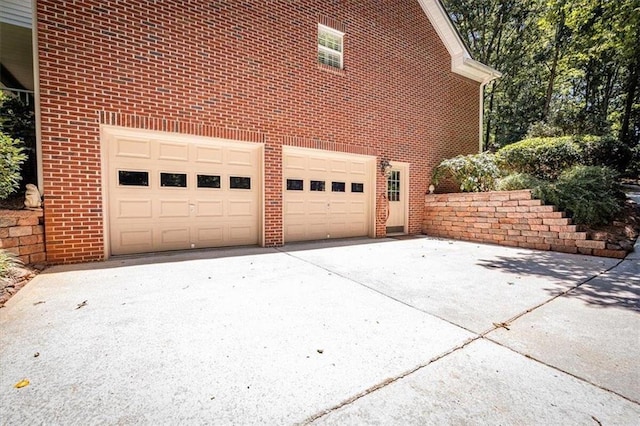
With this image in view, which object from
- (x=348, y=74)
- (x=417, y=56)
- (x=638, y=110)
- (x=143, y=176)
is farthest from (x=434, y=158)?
(x=638, y=110)

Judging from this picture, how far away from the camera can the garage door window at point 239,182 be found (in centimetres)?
580

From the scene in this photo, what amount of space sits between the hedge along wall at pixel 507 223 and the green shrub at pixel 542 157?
8.52 ft

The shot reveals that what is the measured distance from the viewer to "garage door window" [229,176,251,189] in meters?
5.80

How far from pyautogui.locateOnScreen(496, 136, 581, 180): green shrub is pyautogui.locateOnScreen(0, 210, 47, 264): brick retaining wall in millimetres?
11092

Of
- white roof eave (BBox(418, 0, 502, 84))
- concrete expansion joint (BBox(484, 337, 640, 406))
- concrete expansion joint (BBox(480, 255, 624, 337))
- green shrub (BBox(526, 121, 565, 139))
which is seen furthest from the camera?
green shrub (BBox(526, 121, 565, 139))

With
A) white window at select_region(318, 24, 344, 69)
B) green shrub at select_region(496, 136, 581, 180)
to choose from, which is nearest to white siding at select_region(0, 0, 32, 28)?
white window at select_region(318, 24, 344, 69)

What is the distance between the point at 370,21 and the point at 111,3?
589 centimetres

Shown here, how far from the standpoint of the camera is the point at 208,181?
5578mm

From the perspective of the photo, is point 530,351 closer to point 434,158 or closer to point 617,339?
point 617,339

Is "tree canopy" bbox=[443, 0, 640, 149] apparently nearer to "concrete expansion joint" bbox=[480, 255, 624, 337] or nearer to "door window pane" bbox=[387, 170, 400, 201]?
"door window pane" bbox=[387, 170, 400, 201]

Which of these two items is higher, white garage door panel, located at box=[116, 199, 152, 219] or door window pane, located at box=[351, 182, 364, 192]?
door window pane, located at box=[351, 182, 364, 192]

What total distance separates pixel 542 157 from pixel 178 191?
10.3 m

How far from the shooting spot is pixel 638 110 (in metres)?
17.3

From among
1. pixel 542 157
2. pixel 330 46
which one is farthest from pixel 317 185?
pixel 542 157
